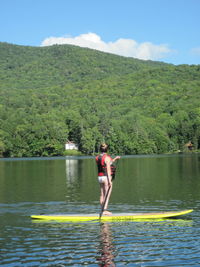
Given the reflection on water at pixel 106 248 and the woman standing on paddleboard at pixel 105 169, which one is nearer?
the reflection on water at pixel 106 248

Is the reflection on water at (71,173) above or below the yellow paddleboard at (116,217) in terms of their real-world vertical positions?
below

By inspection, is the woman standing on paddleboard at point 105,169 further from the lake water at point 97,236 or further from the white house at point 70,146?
the white house at point 70,146

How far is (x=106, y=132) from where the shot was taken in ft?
493

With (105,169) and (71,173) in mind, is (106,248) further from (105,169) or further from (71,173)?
(71,173)

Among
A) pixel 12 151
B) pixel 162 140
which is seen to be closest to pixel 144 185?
pixel 12 151

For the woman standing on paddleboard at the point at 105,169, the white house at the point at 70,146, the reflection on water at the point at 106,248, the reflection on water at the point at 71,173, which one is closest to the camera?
the reflection on water at the point at 106,248

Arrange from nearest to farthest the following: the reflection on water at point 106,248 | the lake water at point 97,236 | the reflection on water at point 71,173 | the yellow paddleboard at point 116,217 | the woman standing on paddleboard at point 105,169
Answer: the reflection on water at point 106,248 → the lake water at point 97,236 → the woman standing on paddleboard at point 105,169 → the yellow paddleboard at point 116,217 → the reflection on water at point 71,173

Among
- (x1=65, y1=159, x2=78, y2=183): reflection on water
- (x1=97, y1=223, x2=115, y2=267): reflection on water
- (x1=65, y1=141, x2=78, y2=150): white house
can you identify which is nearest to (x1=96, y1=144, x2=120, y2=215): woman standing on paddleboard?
(x1=97, y1=223, x2=115, y2=267): reflection on water

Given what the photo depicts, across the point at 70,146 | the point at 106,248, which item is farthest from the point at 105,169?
the point at 70,146

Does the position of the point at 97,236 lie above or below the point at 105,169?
below

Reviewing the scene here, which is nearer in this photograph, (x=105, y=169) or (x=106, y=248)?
(x=106, y=248)

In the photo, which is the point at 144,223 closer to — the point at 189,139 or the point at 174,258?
the point at 174,258

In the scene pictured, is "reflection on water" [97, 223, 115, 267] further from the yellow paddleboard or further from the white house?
the white house

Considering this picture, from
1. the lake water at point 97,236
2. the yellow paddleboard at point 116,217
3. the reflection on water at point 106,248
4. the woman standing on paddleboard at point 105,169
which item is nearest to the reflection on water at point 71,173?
the lake water at point 97,236
